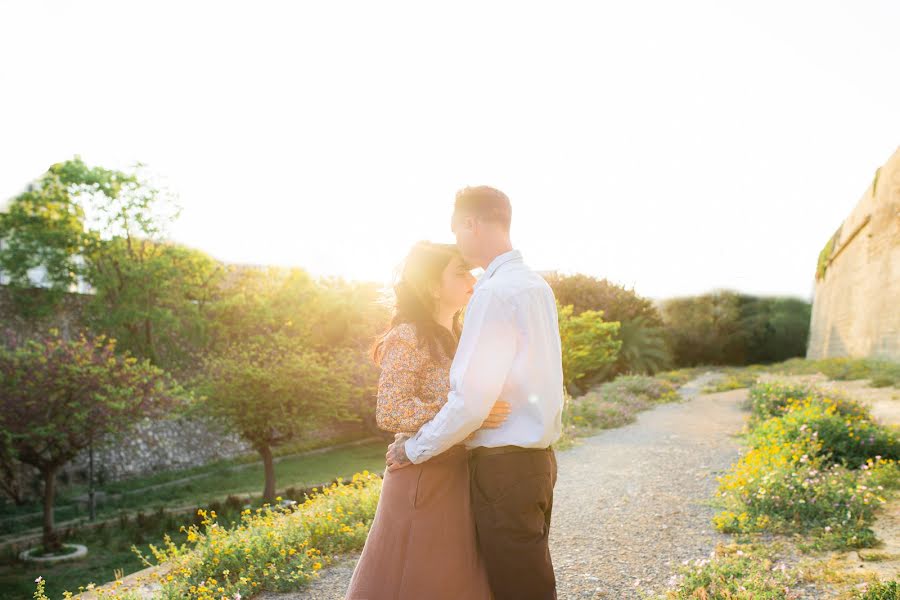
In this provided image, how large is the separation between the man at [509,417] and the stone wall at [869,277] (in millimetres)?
14336

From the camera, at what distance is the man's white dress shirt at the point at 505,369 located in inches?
83.3

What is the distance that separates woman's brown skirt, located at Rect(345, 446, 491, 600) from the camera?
2350 mm

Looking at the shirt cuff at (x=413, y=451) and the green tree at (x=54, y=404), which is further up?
the shirt cuff at (x=413, y=451)

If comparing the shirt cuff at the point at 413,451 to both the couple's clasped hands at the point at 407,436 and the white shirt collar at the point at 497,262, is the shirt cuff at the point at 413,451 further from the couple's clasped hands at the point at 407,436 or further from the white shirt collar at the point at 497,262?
the white shirt collar at the point at 497,262

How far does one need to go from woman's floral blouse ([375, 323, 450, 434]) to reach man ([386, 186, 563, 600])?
12 cm

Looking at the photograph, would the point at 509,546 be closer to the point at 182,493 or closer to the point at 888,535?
the point at 888,535

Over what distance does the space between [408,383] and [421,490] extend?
0.37 m

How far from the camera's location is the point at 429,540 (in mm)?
2355

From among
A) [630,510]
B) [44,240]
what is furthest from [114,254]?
[630,510]

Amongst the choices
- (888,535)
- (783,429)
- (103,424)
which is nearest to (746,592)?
(888,535)

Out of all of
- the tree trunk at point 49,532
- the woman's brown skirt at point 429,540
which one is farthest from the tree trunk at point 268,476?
the woman's brown skirt at point 429,540

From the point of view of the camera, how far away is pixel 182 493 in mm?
14969

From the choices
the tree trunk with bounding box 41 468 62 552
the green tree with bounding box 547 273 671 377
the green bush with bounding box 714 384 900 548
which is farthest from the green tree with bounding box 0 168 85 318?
the green bush with bounding box 714 384 900 548

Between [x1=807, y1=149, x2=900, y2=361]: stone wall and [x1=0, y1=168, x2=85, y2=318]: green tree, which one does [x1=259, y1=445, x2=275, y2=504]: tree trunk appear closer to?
[x1=0, y1=168, x2=85, y2=318]: green tree
